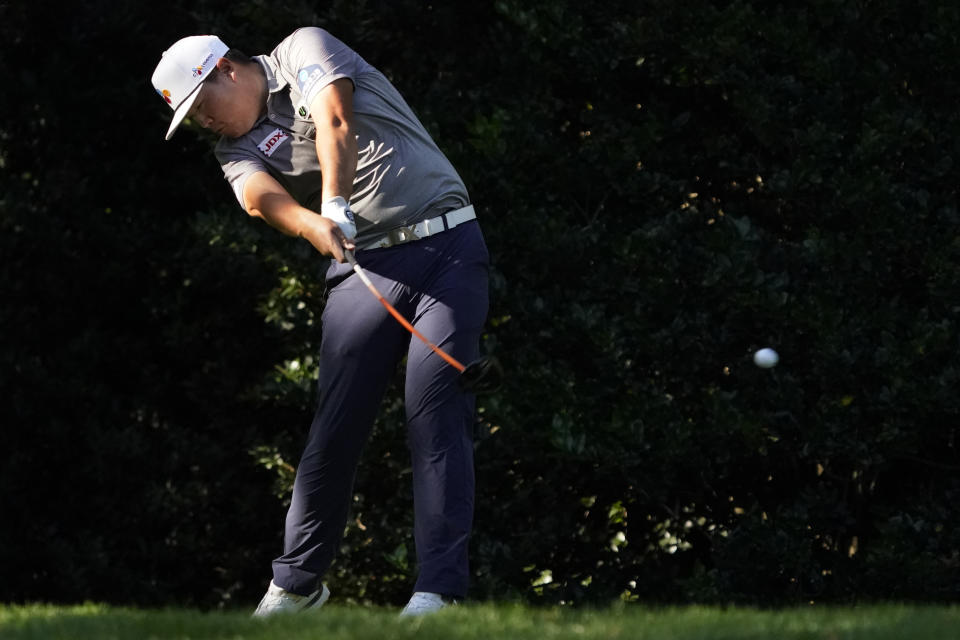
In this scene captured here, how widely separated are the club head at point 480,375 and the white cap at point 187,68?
1399mm

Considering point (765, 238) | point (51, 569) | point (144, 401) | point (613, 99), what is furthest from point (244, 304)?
point (765, 238)

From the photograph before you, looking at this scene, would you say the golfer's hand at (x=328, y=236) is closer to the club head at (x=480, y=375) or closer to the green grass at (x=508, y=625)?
the club head at (x=480, y=375)

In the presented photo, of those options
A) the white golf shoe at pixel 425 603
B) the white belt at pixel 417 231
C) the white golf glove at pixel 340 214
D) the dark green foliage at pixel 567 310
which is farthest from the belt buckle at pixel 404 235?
the dark green foliage at pixel 567 310

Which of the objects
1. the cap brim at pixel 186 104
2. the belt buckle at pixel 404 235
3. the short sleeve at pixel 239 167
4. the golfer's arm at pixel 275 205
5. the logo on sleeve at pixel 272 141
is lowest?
the belt buckle at pixel 404 235

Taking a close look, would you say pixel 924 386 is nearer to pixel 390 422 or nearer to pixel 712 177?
pixel 712 177

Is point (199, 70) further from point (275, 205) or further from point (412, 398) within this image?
point (412, 398)

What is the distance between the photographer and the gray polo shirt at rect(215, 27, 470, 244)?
516 centimetres

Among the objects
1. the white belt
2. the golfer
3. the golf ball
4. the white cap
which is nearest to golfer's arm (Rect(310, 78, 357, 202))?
the golfer

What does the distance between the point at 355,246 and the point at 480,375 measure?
660 millimetres

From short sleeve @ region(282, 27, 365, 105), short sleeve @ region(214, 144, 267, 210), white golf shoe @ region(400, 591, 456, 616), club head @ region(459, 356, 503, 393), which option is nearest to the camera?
white golf shoe @ region(400, 591, 456, 616)

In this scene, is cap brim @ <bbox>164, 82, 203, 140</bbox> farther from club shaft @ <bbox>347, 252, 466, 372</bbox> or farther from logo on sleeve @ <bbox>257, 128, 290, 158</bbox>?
club shaft @ <bbox>347, 252, 466, 372</bbox>

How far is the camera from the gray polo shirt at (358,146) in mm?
5160

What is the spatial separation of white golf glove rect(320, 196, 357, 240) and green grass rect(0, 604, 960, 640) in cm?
125

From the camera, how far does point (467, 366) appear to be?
16.2 feet
